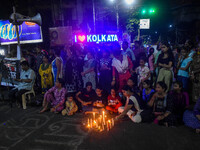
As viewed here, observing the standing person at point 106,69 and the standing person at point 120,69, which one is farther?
the standing person at point 106,69

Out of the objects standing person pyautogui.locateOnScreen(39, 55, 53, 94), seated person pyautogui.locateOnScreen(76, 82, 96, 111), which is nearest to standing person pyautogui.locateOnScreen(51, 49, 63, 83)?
standing person pyautogui.locateOnScreen(39, 55, 53, 94)

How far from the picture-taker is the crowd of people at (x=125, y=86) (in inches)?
170

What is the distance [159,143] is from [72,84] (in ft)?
11.5

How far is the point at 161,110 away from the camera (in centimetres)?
433

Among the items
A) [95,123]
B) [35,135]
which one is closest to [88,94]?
[95,123]

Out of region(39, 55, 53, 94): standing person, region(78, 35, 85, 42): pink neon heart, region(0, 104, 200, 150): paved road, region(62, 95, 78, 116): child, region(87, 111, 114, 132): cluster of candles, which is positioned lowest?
region(0, 104, 200, 150): paved road

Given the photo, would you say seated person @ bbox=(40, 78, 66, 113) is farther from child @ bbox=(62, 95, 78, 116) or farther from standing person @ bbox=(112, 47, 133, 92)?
standing person @ bbox=(112, 47, 133, 92)

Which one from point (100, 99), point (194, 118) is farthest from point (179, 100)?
point (100, 99)

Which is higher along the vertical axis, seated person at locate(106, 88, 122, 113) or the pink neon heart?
the pink neon heart

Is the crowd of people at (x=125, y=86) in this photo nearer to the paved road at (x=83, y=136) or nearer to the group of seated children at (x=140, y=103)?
the group of seated children at (x=140, y=103)

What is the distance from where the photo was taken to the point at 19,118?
5117 mm

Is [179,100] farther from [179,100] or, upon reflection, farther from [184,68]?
[184,68]

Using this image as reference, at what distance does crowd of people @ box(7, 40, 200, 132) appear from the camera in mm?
4324

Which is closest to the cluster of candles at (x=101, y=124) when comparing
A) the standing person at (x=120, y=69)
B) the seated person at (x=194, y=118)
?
the standing person at (x=120, y=69)
